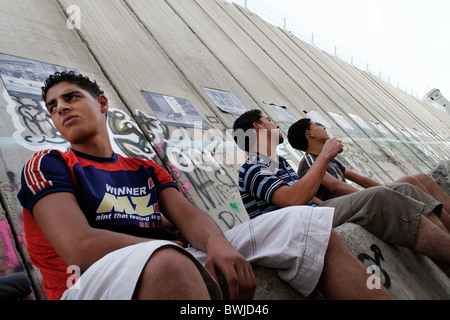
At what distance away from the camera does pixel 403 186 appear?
1.89 metres

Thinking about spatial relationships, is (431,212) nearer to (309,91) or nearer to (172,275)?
(172,275)

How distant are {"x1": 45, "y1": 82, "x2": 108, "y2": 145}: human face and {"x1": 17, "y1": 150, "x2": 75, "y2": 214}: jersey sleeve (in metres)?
0.27

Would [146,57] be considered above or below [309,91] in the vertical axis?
above

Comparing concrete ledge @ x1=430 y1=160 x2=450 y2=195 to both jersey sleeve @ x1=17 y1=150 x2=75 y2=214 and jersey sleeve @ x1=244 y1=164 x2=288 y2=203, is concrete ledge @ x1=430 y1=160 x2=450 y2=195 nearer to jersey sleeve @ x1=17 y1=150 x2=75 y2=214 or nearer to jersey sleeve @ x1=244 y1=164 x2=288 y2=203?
jersey sleeve @ x1=244 y1=164 x2=288 y2=203

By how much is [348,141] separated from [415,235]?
4.92 metres

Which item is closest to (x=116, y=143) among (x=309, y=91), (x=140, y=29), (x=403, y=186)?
(x=403, y=186)

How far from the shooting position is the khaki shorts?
1583mm

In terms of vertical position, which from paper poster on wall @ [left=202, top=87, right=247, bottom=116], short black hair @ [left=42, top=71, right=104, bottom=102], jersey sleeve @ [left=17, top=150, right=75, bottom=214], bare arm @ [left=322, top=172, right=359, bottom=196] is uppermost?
short black hair @ [left=42, top=71, right=104, bottom=102]

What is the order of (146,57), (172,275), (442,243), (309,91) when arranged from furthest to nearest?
(309,91) → (146,57) → (442,243) → (172,275)

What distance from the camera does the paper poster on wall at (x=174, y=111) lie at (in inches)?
128

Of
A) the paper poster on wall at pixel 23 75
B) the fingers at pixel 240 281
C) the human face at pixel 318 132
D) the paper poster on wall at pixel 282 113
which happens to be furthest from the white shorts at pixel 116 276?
the paper poster on wall at pixel 282 113

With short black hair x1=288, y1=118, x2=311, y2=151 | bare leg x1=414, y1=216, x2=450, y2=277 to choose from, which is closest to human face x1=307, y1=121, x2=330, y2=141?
short black hair x1=288, y1=118, x2=311, y2=151

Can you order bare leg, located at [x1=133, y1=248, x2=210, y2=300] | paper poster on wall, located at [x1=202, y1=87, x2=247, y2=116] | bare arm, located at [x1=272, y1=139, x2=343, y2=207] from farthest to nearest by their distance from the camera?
1. paper poster on wall, located at [x1=202, y1=87, x2=247, y2=116]
2. bare arm, located at [x1=272, y1=139, x2=343, y2=207]
3. bare leg, located at [x1=133, y1=248, x2=210, y2=300]

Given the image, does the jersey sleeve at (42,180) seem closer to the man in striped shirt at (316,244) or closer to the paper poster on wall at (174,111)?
the man in striped shirt at (316,244)
